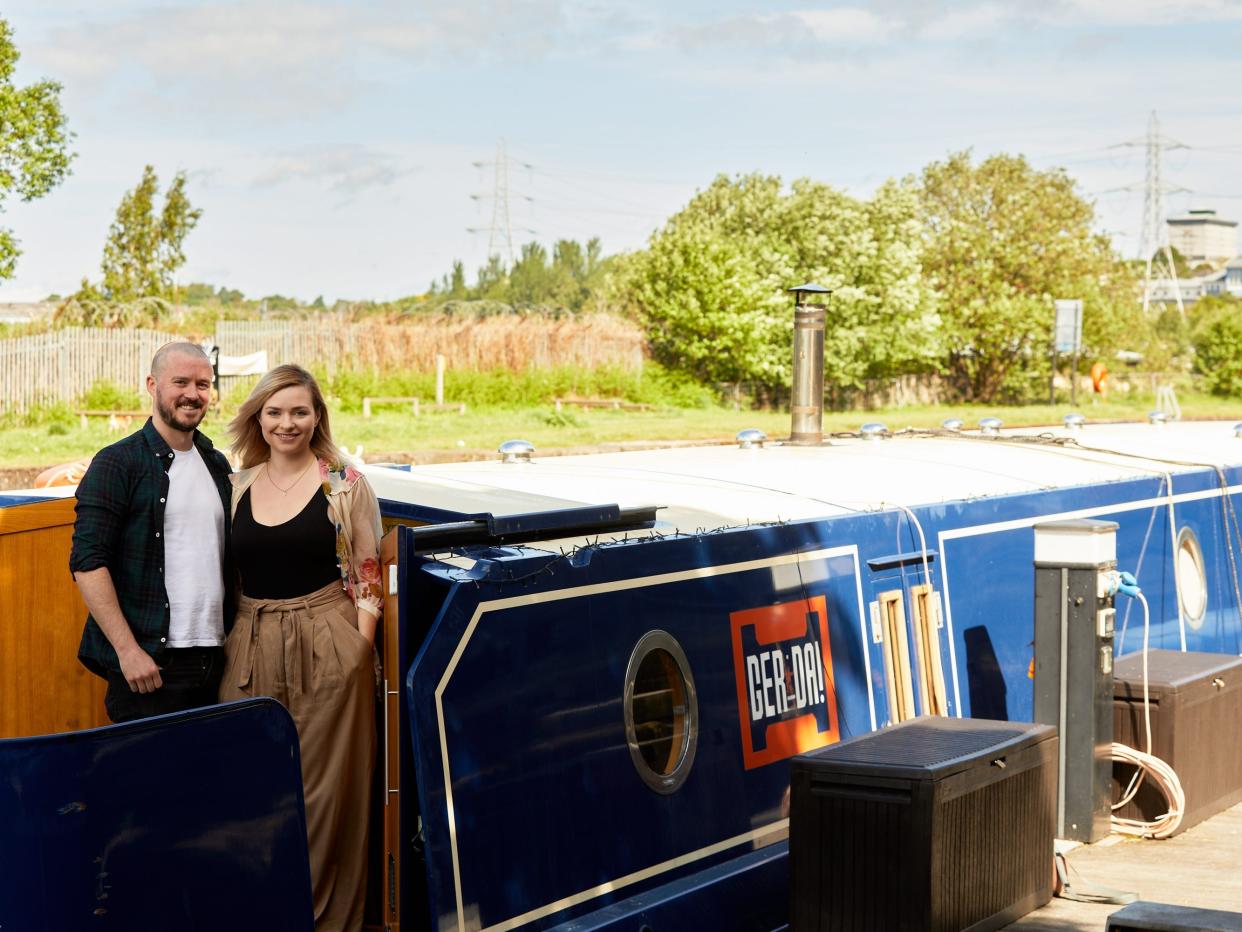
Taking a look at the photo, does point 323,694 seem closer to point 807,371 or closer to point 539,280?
point 807,371

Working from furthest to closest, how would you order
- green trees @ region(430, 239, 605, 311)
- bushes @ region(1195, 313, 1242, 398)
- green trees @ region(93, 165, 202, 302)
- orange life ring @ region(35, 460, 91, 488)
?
green trees @ region(430, 239, 605, 311)
bushes @ region(1195, 313, 1242, 398)
green trees @ region(93, 165, 202, 302)
orange life ring @ region(35, 460, 91, 488)

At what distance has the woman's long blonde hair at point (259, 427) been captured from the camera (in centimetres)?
470

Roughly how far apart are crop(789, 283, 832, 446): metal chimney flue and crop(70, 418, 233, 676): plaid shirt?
5707 mm

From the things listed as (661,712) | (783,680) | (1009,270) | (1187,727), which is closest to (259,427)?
(661,712)

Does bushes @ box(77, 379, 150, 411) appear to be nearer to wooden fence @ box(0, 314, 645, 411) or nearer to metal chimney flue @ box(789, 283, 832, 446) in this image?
wooden fence @ box(0, 314, 645, 411)

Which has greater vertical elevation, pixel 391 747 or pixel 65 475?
pixel 65 475

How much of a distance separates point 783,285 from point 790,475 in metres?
34.2

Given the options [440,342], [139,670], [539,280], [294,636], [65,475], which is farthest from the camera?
[539,280]

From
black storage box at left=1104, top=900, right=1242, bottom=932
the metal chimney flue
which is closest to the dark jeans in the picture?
black storage box at left=1104, top=900, right=1242, bottom=932

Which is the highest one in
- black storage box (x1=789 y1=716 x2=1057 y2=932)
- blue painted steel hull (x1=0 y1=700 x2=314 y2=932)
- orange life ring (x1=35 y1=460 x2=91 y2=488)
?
orange life ring (x1=35 y1=460 x2=91 y2=488)

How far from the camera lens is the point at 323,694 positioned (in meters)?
4.69

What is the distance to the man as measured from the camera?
4.49m

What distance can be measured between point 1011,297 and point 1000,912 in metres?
44.7

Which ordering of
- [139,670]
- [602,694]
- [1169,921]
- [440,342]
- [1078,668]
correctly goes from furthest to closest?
[440,342]
[1078,668]
[602,694]
[139,670]
[1169,921]
